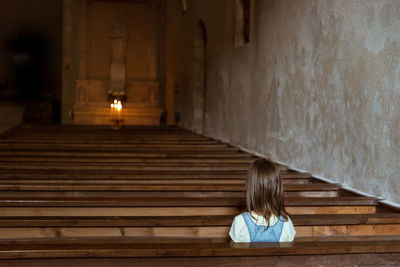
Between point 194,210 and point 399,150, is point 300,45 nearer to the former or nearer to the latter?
point 399,150

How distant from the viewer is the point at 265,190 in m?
2.16

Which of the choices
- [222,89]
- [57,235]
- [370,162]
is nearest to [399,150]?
[370,162]

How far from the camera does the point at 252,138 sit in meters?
7.24

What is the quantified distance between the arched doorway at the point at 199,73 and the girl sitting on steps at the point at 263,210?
9560 mm

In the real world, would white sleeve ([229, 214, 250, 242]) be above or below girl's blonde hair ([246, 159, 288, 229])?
below

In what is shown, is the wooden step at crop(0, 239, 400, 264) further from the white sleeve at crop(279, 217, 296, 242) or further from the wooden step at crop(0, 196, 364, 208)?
the wooden step at crop(0, 196, 364, 208)

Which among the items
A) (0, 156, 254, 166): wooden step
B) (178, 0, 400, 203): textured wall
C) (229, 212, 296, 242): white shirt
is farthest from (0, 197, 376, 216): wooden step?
(0, 156, 254, 166): wooden step

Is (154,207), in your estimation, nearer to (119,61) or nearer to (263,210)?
(263,210)

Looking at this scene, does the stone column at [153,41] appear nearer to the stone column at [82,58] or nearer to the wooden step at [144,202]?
the stone column at [82,58]

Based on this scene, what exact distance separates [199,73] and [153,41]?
14.8ft

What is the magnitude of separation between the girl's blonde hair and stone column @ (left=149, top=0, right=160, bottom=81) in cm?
1384

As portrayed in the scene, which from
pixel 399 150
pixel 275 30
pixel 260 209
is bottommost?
pixel 260 209

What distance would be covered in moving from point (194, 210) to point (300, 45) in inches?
120

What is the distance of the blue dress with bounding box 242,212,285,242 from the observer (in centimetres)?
219
